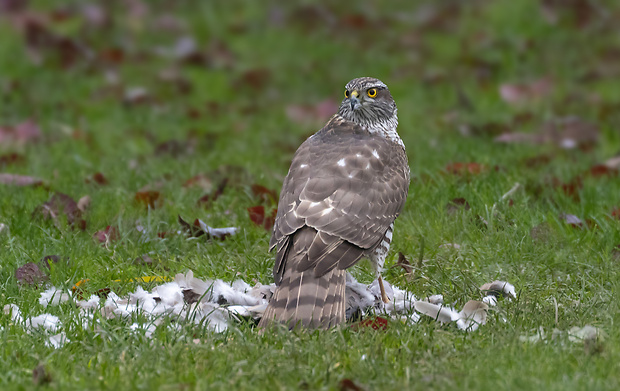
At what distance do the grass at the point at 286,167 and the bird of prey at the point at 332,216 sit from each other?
0.66ft

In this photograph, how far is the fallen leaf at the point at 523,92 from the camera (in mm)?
9602

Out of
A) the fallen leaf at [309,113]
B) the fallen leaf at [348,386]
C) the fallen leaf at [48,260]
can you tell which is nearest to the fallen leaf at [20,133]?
the fallen leaf at [309,113]

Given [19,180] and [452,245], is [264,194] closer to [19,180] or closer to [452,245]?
[452,245]

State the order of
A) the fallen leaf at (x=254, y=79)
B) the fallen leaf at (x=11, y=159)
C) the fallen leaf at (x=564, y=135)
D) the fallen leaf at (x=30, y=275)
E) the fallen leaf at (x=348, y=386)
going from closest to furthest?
1. the fallen leaf at (x=348, y=386)
2. the fallen leaf at (x=30, y=275)
3. the fallen leaf at (x=11, y=159)
4. the fallen leaf at (x=564, y=135)
5. the fallen leaf at (x=254, y=79)

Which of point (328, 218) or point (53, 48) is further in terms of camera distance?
point (53, 48)

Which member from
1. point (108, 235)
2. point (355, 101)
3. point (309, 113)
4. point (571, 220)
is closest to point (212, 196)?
point (108, 235)

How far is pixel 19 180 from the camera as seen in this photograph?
6539 millimetres

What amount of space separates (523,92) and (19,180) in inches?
211

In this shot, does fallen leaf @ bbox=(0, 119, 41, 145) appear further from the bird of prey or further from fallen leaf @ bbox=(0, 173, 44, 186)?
the bird of prey

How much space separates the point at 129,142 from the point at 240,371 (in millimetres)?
5292

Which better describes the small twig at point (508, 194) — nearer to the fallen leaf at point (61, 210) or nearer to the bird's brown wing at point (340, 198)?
the bird's brown wing at point (340, 198)

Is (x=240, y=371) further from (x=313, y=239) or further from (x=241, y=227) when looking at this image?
(x=241, y=227)

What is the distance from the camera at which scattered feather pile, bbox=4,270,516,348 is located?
13.5ft

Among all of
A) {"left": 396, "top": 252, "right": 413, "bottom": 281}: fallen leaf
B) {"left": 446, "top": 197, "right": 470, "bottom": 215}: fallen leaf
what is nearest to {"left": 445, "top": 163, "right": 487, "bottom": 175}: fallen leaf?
{"left": 446, "top": 197, "right": 470, "bottom": 215}: fallen leaf
